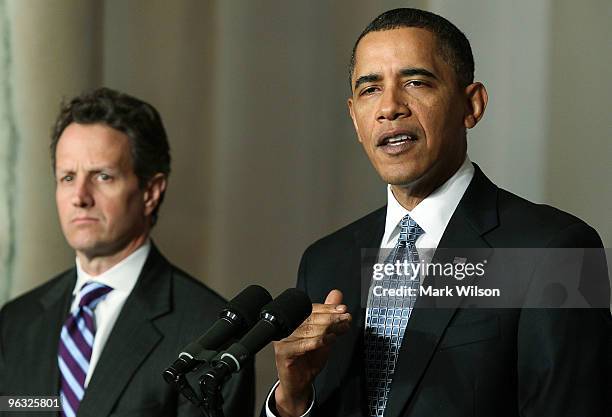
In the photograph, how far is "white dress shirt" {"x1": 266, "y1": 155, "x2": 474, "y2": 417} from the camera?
191 centimetres

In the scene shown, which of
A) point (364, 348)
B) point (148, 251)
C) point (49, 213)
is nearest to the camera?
point (364, 348)

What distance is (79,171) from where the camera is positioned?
2.69 meters

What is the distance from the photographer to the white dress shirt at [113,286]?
262cm

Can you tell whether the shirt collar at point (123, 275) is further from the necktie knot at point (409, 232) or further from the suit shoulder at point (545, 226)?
the suit shoulder at point (545, 226)

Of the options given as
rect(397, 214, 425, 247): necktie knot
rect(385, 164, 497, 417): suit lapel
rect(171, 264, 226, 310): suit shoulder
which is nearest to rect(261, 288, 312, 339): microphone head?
rect(385, 164, 497, 417): suit lapel

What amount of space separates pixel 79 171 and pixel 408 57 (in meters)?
1.10

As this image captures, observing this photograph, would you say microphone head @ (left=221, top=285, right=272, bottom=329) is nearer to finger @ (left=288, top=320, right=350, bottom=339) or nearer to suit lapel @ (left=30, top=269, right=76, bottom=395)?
finger @ (left=288, top=320, right=350, bottom=339)

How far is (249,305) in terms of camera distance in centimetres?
162

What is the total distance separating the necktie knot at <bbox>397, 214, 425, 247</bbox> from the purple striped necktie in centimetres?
100

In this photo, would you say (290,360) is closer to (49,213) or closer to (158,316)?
(158,316)

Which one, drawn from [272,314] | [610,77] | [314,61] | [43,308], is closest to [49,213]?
[43,308]

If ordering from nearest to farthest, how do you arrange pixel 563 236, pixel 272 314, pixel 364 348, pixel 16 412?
1. pixel 272 314
2. pixel 563 236
3. pixel 364 348
4. pixel 16 412

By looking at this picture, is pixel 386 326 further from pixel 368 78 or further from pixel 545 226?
pixel 368 78

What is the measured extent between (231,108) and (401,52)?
70.4 inches
